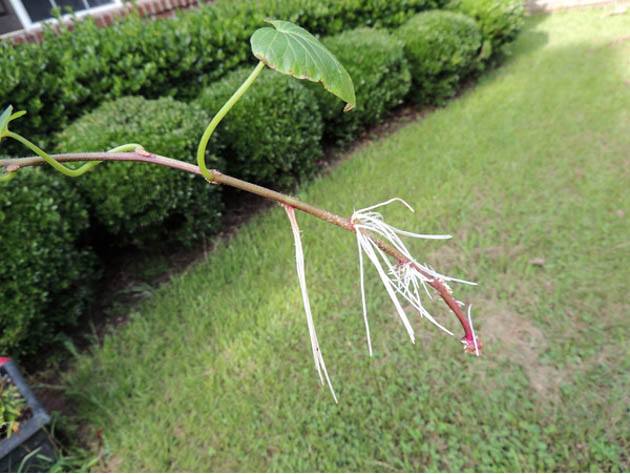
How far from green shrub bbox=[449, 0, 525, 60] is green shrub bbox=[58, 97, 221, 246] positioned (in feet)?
11.4

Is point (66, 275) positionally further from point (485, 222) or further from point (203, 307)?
point (485, 222)

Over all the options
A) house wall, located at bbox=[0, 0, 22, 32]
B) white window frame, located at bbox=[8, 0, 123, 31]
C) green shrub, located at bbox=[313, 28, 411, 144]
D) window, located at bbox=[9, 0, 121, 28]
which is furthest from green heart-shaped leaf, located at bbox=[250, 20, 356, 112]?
house wall, located at bbox=[0, 0, 22, 32]

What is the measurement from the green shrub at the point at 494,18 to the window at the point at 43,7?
3.96m

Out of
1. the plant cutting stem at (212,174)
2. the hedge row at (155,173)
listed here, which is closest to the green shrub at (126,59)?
the hedge row at (155,173)

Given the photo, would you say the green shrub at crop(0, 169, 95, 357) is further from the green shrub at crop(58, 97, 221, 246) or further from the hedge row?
the green shrub at crop(58, 97, 221, 246)

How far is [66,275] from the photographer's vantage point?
216cm

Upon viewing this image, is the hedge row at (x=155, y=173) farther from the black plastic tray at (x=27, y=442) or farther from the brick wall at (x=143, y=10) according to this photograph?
the brick wall at (x=143, y=10)

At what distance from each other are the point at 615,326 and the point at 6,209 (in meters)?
3.03

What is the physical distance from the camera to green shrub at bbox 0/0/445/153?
251cm

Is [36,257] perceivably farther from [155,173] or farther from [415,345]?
[415,345]

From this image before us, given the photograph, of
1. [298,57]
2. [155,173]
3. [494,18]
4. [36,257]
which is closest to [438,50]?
[494,18]

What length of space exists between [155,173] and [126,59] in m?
1.11

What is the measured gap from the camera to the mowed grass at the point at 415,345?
1705 millimetres

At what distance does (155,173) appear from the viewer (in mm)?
2295
